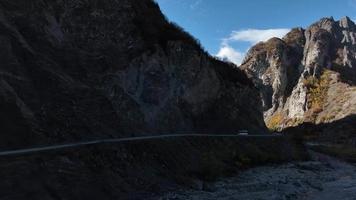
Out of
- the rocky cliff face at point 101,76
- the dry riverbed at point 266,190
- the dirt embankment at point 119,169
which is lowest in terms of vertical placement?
the dry riverbed at point 266,190

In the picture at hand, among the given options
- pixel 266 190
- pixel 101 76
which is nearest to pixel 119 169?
pixel 266 190

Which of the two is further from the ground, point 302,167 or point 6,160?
point 6,160

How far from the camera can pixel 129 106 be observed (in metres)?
46.2

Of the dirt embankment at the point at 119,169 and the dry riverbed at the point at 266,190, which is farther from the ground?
the dirt embankment at the point at 119,169

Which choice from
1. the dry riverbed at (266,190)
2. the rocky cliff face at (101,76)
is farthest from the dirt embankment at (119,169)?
the rocky cliff face at (101,76)

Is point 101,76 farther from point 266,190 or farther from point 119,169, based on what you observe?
point 266,190

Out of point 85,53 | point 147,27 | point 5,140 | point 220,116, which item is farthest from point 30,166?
point 220,116

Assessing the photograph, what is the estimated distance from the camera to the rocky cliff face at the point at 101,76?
101ft

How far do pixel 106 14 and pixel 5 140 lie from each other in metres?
28.3

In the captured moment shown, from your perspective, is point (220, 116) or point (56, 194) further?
point (220, 116)

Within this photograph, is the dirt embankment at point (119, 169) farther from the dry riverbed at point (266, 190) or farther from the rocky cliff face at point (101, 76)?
the rocky cliff face at point (101, 76)

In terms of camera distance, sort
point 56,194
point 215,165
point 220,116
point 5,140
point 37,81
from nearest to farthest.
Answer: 1. point 56,194
2. point 5,140
3. point 37,81
4. point 215,165
5. point 220,116

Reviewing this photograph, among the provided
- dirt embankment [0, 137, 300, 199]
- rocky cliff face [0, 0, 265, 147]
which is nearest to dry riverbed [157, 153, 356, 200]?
dirt embankment [0, 137, 300, 199]

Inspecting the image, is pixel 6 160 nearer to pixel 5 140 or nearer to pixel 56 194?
pixel 56 194
